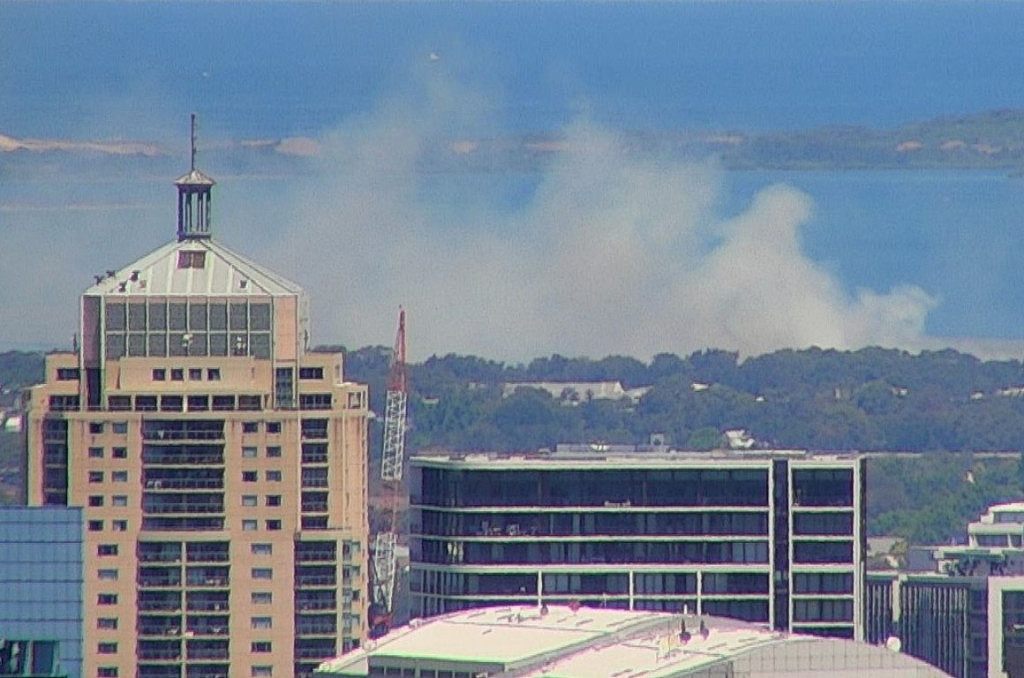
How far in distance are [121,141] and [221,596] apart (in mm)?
67531

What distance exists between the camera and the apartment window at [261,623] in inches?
4395

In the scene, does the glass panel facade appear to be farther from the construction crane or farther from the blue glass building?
the blue glass building

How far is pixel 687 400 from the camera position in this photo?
7323 inches

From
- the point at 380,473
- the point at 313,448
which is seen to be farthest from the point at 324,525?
the point at 380,473

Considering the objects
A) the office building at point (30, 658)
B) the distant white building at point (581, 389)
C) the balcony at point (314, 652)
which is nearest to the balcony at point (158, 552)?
the balcony at point (314, 652)

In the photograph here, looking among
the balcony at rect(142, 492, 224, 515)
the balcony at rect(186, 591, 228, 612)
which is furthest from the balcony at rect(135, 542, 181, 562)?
the balcony at rect(186, 591, 228, 612)

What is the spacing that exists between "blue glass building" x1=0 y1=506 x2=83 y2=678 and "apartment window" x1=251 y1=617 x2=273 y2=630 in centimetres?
3051

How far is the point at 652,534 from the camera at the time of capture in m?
105

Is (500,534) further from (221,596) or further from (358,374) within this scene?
(358,374)

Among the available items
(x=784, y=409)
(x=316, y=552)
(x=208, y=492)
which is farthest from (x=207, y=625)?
(x=784, y=409)

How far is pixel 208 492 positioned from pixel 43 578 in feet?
111

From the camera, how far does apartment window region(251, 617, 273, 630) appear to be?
111625mm

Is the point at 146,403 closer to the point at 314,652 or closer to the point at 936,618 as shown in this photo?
the point at 314,652

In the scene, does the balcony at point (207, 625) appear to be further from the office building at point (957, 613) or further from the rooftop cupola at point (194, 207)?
the office building at point (957, 613)
